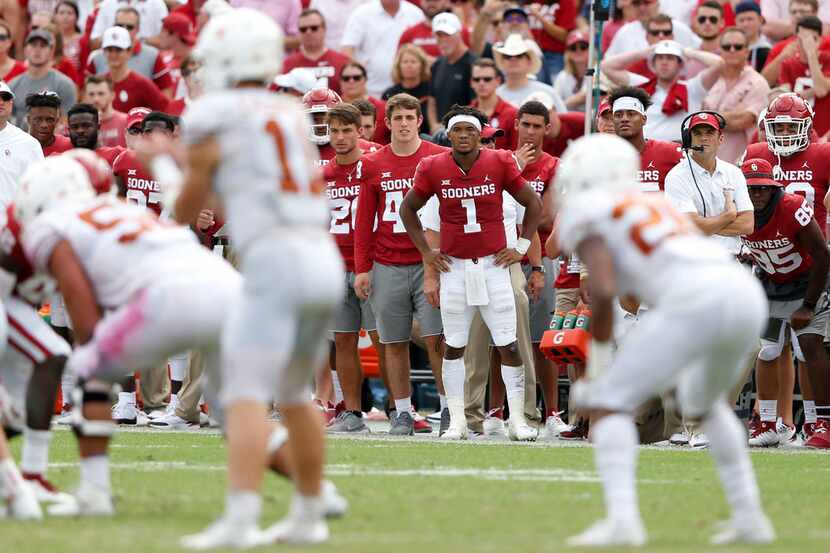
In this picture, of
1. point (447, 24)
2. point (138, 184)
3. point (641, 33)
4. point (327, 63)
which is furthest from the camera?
point (327, 63)

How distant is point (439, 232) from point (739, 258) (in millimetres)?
2111

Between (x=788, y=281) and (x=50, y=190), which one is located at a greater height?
(x=50, y=190)

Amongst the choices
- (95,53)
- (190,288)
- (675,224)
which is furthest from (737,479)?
(95,53)

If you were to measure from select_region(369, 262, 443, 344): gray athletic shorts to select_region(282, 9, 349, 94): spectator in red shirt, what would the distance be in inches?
147

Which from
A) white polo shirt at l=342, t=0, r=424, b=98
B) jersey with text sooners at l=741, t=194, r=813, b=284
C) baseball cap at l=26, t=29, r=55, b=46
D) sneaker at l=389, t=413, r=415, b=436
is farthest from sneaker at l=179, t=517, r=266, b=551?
white polo shirt at l=342, t=0, r=424, b=98

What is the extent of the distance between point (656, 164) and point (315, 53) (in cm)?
489

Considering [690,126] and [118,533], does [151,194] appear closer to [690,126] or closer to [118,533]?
[690,126]

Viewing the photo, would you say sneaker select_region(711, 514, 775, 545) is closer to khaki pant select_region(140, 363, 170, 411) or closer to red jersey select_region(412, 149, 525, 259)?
red jersey select_region(412, 149, 525, 259)

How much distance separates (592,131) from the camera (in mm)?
13031

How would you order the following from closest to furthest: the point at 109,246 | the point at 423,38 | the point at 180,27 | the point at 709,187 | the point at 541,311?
1. the point at 109,246
2. the point at 709,187
3. the point at 541,311
4. the point at 423,38
5. the point at 180,27

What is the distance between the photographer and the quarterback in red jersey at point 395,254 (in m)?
11.9

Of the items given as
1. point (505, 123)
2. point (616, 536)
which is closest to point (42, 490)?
point (616, 536)

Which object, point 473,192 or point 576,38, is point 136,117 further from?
point 576,38

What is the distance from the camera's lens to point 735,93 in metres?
13.8
